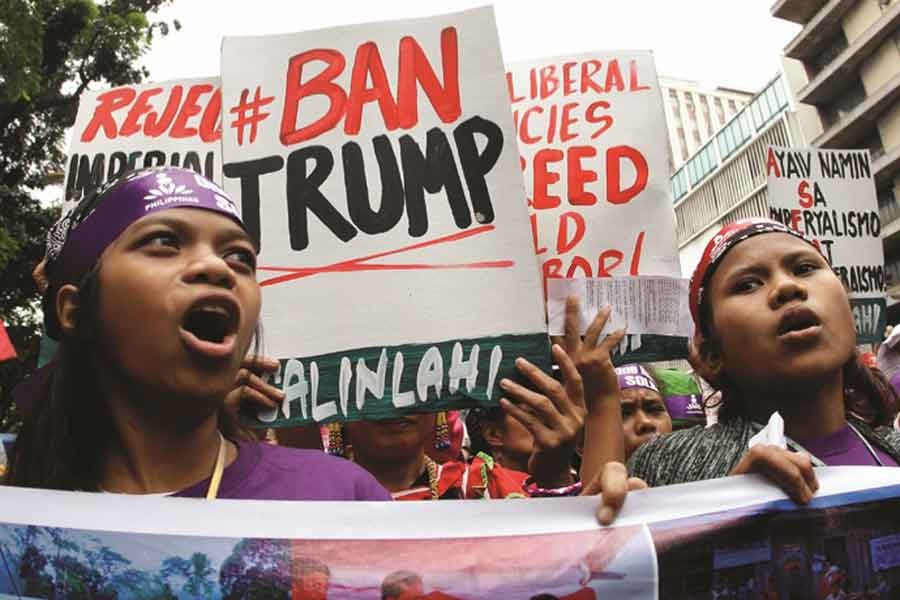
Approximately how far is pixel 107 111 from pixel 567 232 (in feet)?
5.38

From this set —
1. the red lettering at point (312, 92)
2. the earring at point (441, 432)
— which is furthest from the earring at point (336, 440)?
the red lettering at point (312, 92)

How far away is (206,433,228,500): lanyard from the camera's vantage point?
4.23ft

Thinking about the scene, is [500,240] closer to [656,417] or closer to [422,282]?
[422,282]

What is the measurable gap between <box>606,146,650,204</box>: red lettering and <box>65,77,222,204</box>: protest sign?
1285 mm

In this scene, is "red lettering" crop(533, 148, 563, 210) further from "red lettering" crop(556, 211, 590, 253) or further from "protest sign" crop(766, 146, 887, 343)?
"protest sign" crop(766, 146, 887, 343)

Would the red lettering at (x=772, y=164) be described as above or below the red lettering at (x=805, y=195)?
above

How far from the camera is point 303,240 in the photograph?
83.3 inches

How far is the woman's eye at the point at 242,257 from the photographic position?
1425mm

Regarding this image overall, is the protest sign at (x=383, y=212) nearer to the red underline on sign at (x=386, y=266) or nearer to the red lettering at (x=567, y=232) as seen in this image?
the red underline on sign at (x=386, y=266)

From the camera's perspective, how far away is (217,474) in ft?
4.36

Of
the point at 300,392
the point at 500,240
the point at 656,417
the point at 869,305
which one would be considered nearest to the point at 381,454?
the point at 300,392

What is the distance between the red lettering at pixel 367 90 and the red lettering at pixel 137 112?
0.95 m

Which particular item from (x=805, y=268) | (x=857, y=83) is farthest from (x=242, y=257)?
(x=857, y=83)

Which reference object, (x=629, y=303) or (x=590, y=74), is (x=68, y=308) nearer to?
(x=629, y=303)
